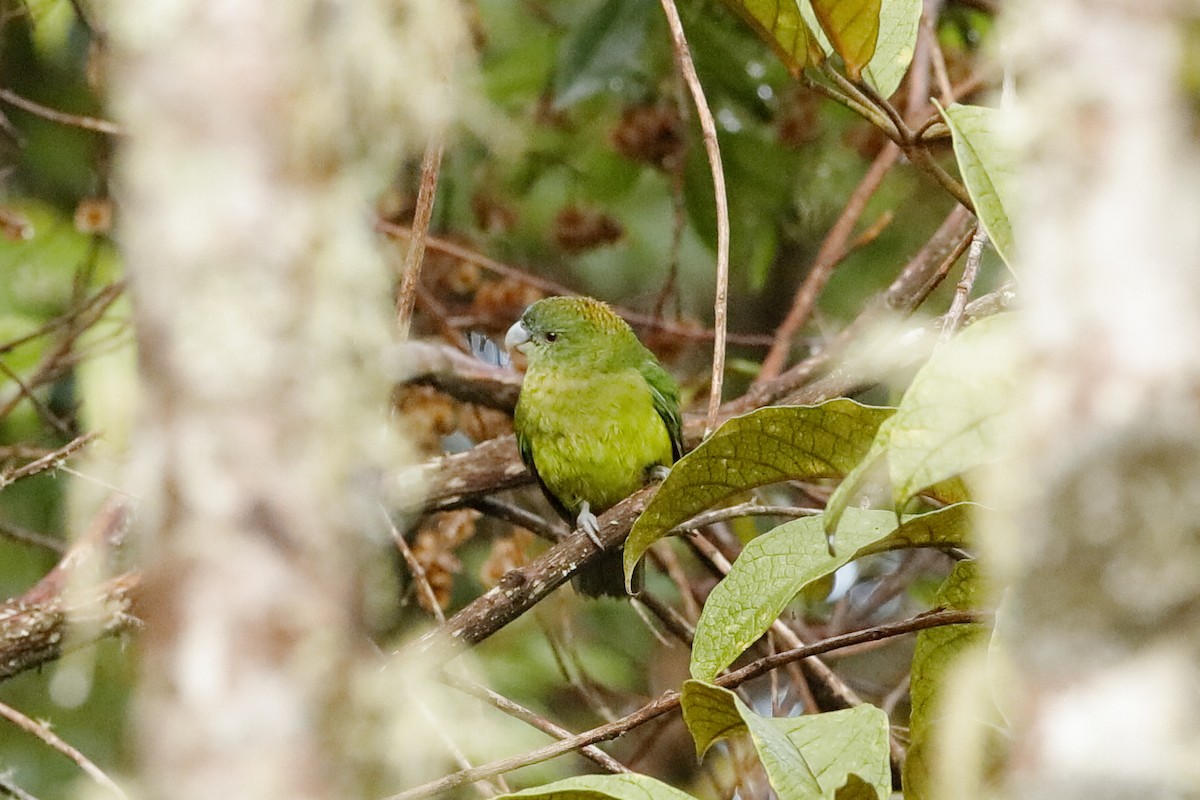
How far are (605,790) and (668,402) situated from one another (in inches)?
83.3

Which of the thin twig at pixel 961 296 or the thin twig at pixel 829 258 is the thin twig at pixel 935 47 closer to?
the thin twig at pixel 829 258

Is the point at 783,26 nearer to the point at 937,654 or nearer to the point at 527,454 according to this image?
the point at 937,654

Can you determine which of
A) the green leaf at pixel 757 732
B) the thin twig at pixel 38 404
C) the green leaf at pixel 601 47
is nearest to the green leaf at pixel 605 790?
the green leaf at pixel 757 732

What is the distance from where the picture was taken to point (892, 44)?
157 centimetres

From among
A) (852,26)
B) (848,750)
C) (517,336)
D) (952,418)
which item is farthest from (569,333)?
(952,418)

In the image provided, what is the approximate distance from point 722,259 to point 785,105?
2.19m

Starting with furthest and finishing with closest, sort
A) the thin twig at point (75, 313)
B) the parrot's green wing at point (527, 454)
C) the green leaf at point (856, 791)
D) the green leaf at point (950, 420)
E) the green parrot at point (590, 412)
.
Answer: the green parrot at point (590, 412) → the parrot's green wing at point (527, 454) → the thin twig at point (75, 313) → the green leaf at point (856, 791) → the green leaf at point (950, 420)

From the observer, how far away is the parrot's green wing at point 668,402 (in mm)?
3219

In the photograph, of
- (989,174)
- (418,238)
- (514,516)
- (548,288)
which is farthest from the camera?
(548,288)

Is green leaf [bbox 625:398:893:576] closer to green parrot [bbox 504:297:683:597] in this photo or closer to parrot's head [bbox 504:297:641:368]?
green parrot [bbox 504:297:683:597]

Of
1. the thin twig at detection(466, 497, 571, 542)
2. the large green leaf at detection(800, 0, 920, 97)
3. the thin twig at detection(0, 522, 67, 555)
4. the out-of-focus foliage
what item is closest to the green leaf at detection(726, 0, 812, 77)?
the large green leaf at detection(800, 0, 920, 97)

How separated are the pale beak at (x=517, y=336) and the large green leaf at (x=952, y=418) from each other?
8.13 feet

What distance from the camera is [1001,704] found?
1.10m

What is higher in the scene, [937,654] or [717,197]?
[717,197]
